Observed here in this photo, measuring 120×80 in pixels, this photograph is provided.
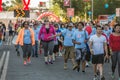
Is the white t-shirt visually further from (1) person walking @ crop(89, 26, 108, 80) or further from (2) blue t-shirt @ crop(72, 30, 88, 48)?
(2) blue t-shirt @ crop(72, 30, 88, 48)

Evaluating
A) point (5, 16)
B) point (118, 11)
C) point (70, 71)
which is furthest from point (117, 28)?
point (5, 16)

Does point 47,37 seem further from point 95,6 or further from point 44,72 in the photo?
point 95,6

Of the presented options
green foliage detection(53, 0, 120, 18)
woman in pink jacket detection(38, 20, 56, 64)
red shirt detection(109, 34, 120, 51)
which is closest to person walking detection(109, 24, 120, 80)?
red shirt detection(109, 34, 120, 51)

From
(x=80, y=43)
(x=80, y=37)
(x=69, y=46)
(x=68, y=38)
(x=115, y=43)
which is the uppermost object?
(x=115, y=43)

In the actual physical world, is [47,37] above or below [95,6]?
above

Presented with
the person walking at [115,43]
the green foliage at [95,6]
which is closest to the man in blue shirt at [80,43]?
the person walking at [115,43]

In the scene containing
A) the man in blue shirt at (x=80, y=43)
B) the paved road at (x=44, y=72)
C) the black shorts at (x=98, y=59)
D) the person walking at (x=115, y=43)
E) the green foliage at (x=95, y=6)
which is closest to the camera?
the black shorts at (x=98, y=59)

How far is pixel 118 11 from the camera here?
3553 centimetres

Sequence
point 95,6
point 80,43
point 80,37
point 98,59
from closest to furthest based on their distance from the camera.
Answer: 1. point 98,59
2. point 80,43
3. point 80,37
4. point 95,6

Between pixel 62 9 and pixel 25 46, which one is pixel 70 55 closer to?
pixel 25 46

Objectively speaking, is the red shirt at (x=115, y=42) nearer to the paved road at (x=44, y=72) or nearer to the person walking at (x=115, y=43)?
the person walking at (x=115, y=43)

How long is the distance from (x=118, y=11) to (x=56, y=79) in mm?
21555

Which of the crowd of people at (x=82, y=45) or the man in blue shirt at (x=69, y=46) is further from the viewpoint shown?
the man in blue shirt at (x=69, y=46)

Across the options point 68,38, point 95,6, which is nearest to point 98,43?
point 68,38
